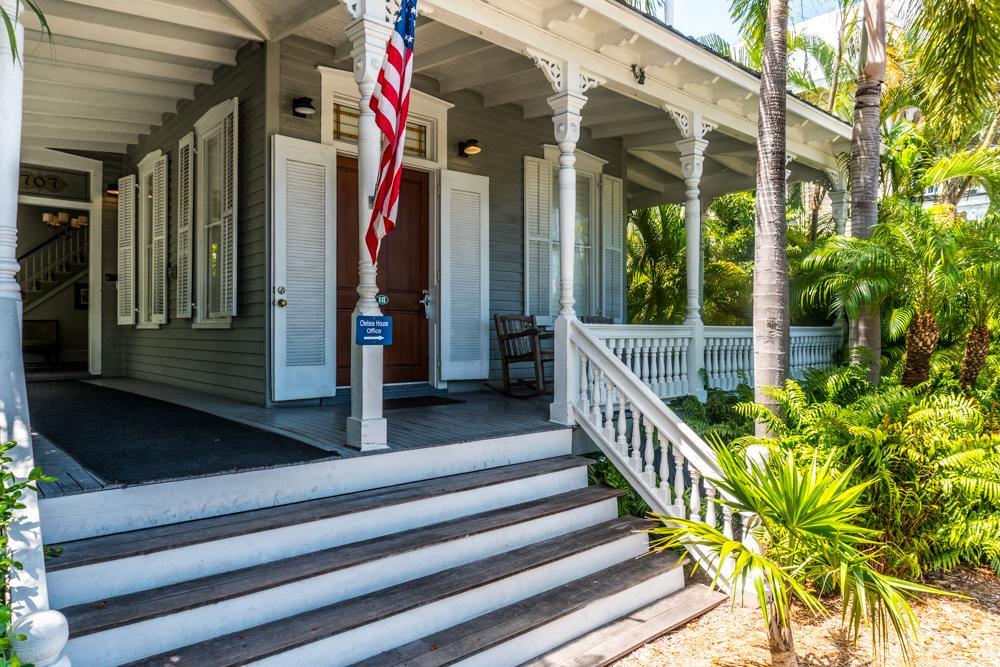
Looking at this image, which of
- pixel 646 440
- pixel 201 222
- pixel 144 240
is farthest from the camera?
pixel 144 240

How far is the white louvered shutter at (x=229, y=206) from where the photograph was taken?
5.38m

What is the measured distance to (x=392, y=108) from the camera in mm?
3404

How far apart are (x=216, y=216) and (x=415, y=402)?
2404 millimetres

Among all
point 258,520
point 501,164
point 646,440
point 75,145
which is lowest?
point 258,520

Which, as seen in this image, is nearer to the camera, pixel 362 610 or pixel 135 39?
pixel 362 610

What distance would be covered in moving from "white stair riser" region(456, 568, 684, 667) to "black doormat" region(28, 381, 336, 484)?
1272 millimetres

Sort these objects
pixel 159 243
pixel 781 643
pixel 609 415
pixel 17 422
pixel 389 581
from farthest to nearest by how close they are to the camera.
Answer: pixel 159 243
pixel 609 415
pixel 389 581
pixel 781 643
pixel 17 422

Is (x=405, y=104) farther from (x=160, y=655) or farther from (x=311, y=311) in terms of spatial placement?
(x=160, y=655)

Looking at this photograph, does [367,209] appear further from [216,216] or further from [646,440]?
[216,216]

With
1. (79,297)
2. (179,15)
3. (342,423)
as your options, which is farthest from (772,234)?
(79,297)

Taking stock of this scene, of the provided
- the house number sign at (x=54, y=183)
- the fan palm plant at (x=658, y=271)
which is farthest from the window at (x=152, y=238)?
the fan palm plant at (x=658, y=271)

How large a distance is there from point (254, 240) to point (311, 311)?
0.73 m

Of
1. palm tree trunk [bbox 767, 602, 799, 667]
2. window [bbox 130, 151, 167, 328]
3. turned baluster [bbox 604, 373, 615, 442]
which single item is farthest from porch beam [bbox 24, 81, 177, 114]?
palm tree trunk [bbox 767, 602, 799, 667]

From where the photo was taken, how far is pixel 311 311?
5242 millimetres
